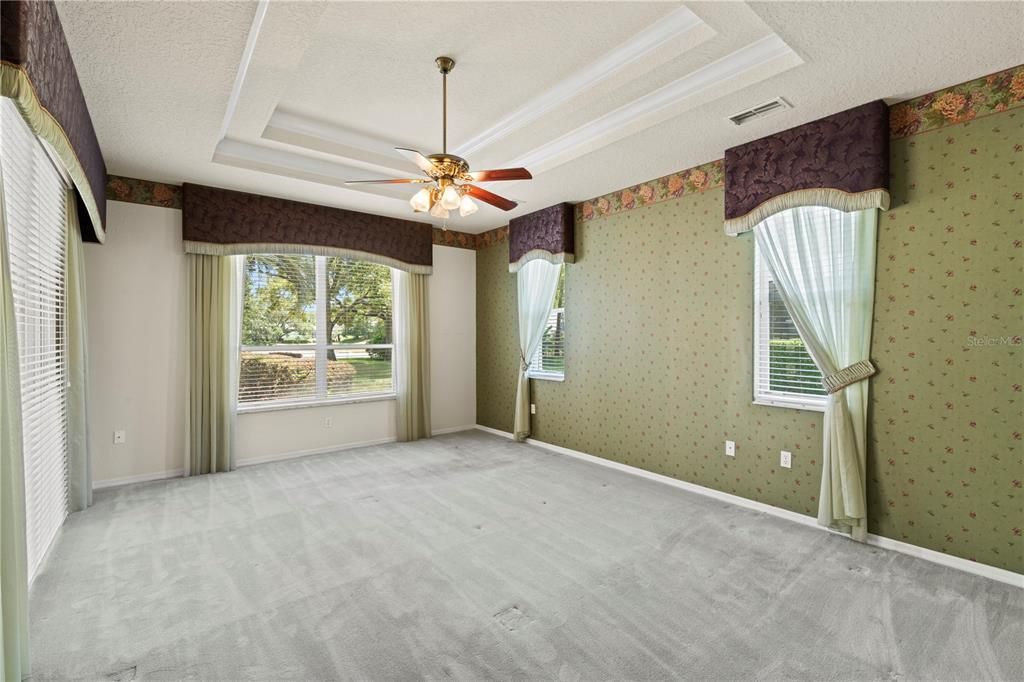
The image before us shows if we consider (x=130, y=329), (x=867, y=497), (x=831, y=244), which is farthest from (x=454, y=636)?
(x=130, y=329)

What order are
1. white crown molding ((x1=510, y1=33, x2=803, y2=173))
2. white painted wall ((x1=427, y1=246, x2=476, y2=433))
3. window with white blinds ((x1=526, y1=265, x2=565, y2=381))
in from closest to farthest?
white crown molding ((x1=510, y1=33, x2=803, y2=173)) → window with white blinds ((x1=526, y1=265, x2=565, y2=381)) → white painted wall ((x1=427, y1=246, x2=476, y2=433))

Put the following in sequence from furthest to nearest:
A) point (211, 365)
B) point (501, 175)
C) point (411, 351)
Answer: point (411, 351)
point (211, 365)
point (501, 175)

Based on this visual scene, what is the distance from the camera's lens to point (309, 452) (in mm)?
5195

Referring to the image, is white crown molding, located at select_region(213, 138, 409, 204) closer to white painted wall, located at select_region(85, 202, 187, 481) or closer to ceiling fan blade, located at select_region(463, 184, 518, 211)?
white painted wall, located at select_region(85, 202, 187, 481)

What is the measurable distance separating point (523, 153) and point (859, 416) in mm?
2945

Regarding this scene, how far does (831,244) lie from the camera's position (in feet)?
10.4

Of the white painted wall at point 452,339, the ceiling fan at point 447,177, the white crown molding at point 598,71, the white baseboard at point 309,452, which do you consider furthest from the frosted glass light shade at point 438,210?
the white baseboard at point 309,452

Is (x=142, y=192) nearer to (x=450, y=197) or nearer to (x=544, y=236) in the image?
(x=450, y=197)

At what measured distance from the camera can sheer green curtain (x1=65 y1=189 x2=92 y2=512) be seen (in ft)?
11.0

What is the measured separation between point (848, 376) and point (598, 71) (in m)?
2.40

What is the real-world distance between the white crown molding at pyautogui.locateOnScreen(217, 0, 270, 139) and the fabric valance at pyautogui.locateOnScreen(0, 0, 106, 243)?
69cm

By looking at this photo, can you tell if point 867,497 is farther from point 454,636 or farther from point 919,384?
point 454,636

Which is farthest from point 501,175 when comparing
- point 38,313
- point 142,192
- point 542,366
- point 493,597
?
point 142,192

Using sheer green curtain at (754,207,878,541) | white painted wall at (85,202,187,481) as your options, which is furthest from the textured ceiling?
sheer green curtain at (754,207,878,541)
